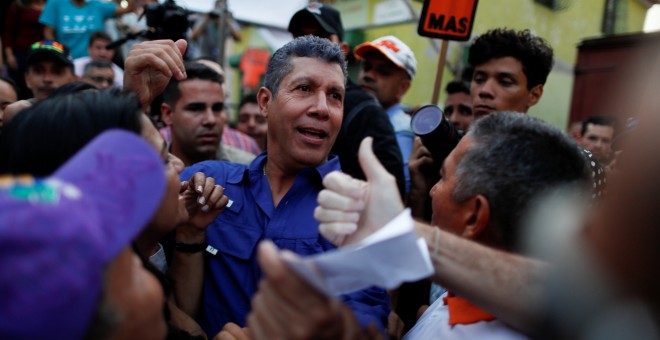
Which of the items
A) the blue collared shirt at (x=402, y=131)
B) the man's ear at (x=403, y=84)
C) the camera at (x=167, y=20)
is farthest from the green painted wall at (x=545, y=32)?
the camera at (x=167, y=20)

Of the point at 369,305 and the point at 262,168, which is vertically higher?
the point at 262,168

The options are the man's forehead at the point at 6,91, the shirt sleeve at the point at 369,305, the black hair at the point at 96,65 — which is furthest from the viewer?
the black hair at the point at 96,65

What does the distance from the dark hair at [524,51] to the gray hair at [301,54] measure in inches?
48.1

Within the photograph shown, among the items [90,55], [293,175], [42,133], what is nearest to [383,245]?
[42,133]

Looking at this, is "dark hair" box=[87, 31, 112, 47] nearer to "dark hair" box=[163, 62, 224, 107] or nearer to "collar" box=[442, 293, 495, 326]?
"dark hair" box=[163, 62, 224, 107]

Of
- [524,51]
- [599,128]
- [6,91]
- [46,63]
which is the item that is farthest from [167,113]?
[599,128]

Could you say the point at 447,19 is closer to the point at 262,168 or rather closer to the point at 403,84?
the point at 403,84

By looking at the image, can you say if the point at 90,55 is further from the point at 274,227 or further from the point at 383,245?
the point at 383,245

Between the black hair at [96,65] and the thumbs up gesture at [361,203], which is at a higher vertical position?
the black hair at [96,65]

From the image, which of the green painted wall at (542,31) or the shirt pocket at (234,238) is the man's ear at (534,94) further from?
the green painted wall at (542,31)

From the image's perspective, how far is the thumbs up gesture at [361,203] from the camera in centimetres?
111

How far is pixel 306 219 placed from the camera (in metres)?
1.77

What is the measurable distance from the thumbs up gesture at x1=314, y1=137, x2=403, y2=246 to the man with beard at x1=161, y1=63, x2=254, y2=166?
221 centimetres

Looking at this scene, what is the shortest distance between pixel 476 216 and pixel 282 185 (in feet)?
2.89
